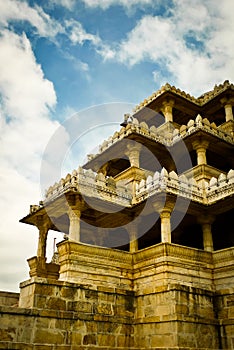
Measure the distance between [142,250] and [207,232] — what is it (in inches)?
135

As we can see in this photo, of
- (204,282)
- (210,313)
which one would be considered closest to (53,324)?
(210,313)

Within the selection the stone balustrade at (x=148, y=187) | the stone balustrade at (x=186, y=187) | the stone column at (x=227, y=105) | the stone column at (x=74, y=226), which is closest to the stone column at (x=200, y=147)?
the stone balustrade at (x=148, y=187)

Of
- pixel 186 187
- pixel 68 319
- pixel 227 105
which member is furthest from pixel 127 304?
pixel 227 105

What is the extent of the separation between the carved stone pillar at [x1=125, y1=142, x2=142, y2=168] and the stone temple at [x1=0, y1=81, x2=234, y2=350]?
0.07 m

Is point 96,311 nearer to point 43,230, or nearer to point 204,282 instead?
point 204,282

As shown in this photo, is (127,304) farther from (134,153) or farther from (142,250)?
(134,153)

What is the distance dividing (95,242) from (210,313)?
9672 mm

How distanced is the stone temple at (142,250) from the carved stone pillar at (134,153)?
7 cm

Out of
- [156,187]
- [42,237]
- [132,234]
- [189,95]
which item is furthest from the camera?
[189,95]

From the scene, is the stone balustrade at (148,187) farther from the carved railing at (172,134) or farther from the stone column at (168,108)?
the stone column at (168,108)

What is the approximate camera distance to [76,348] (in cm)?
1210

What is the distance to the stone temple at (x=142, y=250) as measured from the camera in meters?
12.3

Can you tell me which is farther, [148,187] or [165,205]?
[148,187]

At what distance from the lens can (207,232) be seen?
58.4ft
